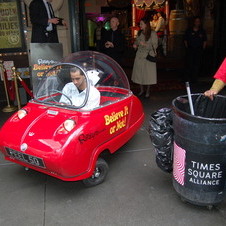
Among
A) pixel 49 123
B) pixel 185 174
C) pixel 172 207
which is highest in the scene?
pixel 49 123

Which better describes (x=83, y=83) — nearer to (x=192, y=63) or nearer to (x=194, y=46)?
(x=194, y=46)

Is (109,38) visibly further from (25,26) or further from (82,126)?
(82,126)

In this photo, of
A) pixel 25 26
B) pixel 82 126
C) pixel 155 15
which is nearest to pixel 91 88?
pixel 82 126

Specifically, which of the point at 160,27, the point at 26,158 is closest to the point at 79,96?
the point at 26,158

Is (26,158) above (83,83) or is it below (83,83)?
below

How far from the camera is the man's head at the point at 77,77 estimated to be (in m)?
3.17

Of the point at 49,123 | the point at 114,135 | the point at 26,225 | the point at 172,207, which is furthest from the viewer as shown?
the point at 114,135

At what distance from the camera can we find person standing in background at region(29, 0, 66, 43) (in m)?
5.08

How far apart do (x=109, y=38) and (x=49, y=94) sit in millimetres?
2852

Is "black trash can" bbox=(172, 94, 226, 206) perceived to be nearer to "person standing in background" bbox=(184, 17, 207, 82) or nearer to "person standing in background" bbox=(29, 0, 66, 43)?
"person standing in background" bbox=(29, 0, 66, 43)

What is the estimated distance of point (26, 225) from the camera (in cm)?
253

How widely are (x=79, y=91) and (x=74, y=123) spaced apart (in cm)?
63

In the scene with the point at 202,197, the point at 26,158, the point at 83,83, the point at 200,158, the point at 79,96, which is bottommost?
the point at 202,197

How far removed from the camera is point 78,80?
3207 millimetres
